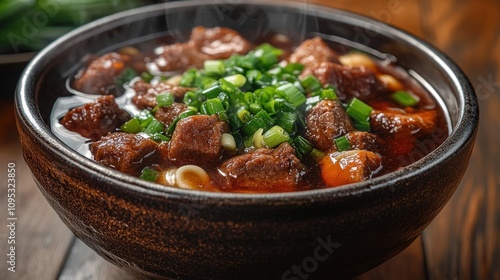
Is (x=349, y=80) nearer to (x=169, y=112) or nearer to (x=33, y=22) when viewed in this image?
(x=169, y=112)

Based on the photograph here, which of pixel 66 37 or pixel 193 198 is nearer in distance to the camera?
pixel 193 198

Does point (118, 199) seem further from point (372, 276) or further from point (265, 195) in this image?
point (372, 276)

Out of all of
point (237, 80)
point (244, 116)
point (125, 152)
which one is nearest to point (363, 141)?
point (244, 116)

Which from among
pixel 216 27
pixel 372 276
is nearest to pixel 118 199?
pixel 372 276

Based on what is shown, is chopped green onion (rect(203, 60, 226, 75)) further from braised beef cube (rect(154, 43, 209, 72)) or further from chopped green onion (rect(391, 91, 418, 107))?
chopped green onion (rect(391, 91, 418, 107))

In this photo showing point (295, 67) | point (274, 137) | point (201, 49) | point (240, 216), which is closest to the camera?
point (240, 216)

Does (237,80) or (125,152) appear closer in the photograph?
(125,152)
